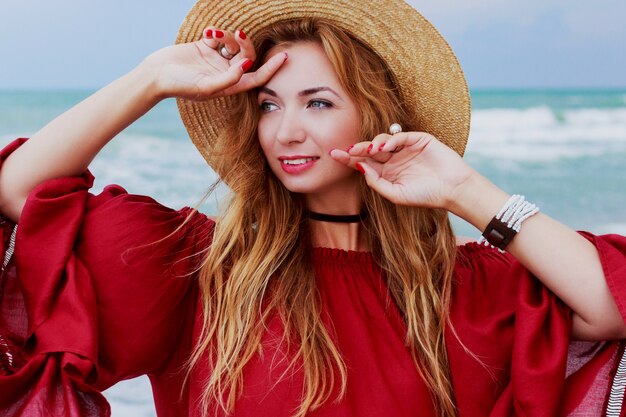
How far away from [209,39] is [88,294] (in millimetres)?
793

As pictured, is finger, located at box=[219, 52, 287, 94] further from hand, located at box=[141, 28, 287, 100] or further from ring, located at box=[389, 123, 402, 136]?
ring, located at box=[389, 123, 402, 136]

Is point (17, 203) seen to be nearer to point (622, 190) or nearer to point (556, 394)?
point (556, 394)

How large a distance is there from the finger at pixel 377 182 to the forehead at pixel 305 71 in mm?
262

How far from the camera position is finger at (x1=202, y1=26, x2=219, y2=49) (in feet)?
8.45

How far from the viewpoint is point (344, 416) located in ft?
8.11

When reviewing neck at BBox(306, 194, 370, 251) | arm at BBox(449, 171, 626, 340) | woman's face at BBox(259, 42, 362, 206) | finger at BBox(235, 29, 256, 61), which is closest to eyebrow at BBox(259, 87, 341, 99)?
woman's face at BBox(259, 42, 362, 206)

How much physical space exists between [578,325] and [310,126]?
2.99ft

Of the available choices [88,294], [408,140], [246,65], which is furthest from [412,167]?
[88,294]

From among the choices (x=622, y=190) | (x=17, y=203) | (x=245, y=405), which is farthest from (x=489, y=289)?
(x=622, y=190)

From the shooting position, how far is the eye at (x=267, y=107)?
8.90 feet

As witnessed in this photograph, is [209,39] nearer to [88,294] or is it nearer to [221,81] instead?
[221,81]

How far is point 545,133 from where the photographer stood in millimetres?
16609

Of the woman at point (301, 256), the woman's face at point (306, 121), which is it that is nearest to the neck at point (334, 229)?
the woman at point (301, 256)

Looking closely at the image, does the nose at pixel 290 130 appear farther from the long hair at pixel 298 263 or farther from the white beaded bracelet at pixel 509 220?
the white beaded bracelet at pixel 509 220
